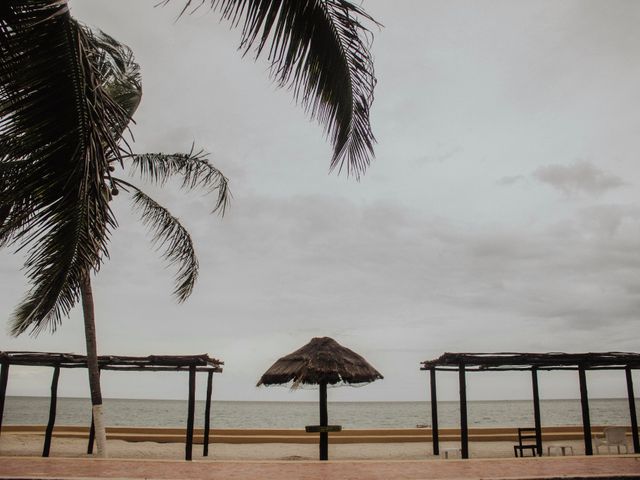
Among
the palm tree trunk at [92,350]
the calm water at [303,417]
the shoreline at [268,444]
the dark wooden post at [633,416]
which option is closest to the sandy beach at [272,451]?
the shoreline at [268,444]

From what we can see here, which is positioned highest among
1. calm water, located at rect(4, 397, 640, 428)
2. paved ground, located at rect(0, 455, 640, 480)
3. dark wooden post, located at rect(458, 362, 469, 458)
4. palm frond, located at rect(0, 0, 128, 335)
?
palm frond, located at rect(0, 0, 128, 335)

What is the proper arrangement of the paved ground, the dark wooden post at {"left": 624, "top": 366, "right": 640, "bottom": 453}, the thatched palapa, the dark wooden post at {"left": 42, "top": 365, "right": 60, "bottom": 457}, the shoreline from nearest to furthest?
the paved ground → the thatched palapa → the dark wooden post at {"left": 42, "top": 365, "right": 60, "bottom": 457} → the dark wooden post at {"left": 624, "top": 366, "right": 640, "bottom": 453} → the shoreline

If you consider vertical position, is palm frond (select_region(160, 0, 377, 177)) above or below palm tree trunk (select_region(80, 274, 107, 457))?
above

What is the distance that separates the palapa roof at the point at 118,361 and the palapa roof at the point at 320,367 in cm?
191

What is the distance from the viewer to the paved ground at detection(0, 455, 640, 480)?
316 inches

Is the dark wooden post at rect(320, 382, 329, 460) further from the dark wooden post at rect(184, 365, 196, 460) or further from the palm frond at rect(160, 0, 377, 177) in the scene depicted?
the palm frond at rect(160, 0, 377, 177)

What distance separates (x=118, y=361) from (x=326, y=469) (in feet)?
24.6

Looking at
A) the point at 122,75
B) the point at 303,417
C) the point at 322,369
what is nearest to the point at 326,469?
the point at 322,369

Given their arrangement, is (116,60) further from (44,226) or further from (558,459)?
(558,459)

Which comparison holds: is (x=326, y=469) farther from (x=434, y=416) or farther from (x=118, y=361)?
(x=434, y=416)

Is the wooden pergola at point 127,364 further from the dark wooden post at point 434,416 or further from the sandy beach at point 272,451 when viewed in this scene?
the dark wooden post at point 434,416

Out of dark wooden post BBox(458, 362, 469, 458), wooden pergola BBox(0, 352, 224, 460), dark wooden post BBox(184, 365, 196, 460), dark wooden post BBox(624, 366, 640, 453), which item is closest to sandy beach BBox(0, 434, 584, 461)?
dark wooden post BBox(458, 362, 469, 458)

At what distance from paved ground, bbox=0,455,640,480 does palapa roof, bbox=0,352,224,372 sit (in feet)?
11.6

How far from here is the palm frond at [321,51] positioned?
3.35 m
